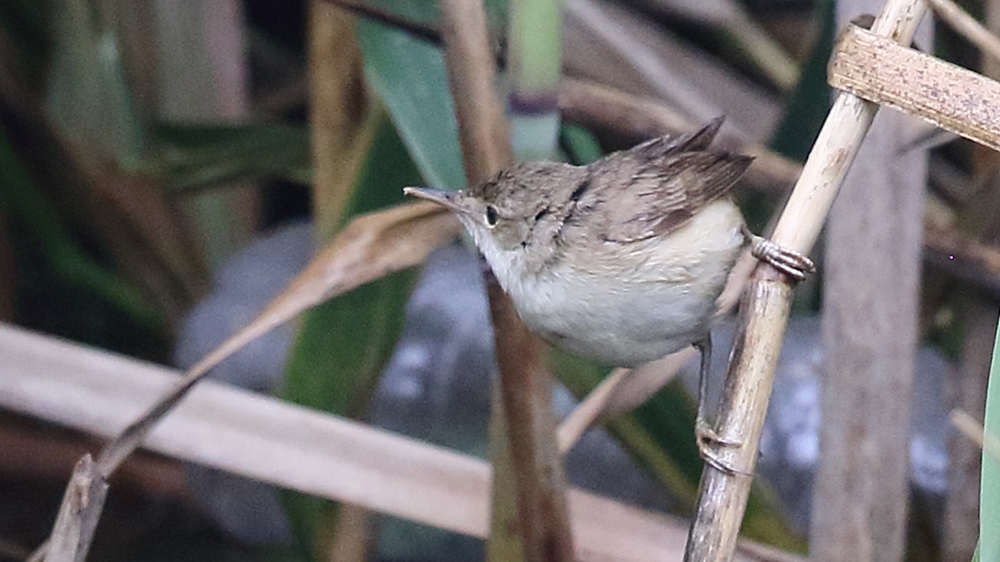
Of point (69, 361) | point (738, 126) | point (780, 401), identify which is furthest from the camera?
point (738, 126)

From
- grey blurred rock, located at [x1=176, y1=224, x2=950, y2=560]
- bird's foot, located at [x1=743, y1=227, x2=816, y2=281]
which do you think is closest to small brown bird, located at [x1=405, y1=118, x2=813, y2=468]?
bird's foot, located at [x1=743, y1=227, x2=816, y2=281]

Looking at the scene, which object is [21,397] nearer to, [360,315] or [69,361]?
[69,361]

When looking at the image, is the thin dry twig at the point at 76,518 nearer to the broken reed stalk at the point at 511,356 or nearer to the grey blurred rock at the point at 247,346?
the broken reed stalk at the point at 511,356

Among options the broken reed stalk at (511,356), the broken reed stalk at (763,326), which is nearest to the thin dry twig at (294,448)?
the broken reed stalk at (511,356)

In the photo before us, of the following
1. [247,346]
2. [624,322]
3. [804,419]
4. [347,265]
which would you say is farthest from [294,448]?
[804,419]

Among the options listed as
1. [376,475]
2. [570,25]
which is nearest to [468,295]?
[570,25]

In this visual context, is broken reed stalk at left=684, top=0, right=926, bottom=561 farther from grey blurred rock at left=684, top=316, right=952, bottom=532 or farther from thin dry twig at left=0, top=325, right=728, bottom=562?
grey blurred rock at left=684, top=316, right=952, bottom=532
